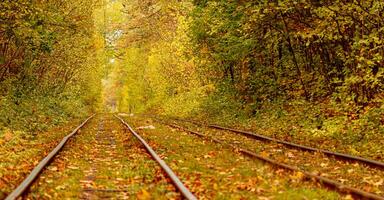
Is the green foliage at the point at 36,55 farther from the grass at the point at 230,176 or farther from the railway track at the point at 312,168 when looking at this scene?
the railway track at the point at 312,168

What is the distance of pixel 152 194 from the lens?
28.2 ft

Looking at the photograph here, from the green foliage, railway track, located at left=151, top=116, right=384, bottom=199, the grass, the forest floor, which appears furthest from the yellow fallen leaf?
the green foliage

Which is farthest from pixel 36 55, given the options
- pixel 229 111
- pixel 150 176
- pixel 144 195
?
pixel 144 195

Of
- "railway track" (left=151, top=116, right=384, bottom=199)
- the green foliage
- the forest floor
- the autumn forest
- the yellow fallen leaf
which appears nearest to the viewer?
the yellow fallen leaf

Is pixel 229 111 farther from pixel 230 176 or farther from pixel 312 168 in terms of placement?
pixel 230 176

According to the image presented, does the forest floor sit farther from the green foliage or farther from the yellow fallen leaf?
the green foliage

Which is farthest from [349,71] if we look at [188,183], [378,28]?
[188,183]

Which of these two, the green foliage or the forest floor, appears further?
the green foliage

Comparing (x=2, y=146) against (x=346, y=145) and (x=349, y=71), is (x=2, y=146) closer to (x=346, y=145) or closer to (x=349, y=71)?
(x=346, y=145)

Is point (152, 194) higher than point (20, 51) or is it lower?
lower

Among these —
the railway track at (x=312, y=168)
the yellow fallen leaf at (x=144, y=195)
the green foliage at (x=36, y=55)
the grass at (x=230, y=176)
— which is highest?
the green foliage at (x=36, y=55)

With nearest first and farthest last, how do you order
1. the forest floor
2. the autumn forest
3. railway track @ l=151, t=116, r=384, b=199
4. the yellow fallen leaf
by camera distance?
the yellow fallen leaf → railway track @ l=151, t=116, r=384, b=199 → the forest floor → the autumn forest

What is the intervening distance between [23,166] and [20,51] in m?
16.1

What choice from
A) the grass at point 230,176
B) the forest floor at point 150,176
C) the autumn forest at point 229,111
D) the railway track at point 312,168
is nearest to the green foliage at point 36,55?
the autumn forest at point 229,111
